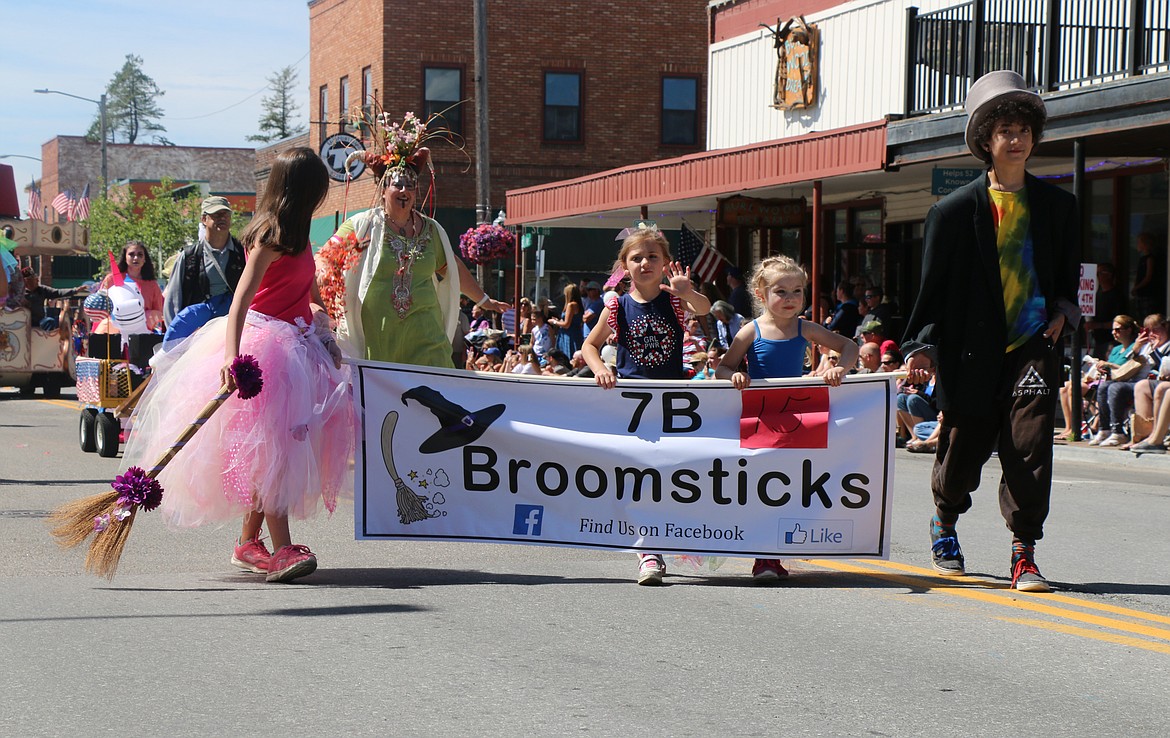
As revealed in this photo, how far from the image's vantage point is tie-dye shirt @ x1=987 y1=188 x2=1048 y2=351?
724 centimetres

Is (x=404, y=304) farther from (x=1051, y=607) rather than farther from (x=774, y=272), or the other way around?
(x=1051, y=607)

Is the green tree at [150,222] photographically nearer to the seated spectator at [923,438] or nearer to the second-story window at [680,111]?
the second-story window at [680,111]

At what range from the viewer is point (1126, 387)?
16.6m

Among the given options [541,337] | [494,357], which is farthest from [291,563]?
[494,357]

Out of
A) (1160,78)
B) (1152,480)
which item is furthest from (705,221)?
(1152,480)

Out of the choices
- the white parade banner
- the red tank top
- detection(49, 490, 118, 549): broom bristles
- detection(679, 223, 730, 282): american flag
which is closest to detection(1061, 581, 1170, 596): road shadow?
the white parade banner

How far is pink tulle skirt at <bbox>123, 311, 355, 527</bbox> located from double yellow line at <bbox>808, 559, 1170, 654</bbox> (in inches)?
107

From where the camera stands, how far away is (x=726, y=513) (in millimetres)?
7492

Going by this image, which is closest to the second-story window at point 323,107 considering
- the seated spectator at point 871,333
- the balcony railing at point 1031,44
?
the balcony railing at point 1031,44

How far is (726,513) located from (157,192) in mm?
60371

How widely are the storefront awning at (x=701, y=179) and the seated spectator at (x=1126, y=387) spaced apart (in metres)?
5.02

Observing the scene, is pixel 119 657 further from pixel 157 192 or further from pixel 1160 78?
pixel 157 192

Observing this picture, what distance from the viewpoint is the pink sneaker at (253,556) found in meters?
7.59

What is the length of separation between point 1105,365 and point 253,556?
12.1m
